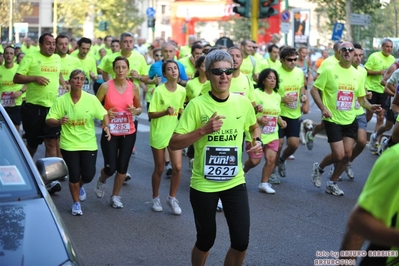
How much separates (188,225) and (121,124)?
60.0 inches

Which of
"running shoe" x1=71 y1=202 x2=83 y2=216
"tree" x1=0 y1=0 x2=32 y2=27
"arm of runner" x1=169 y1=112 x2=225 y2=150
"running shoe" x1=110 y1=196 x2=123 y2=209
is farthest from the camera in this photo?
"tree" x1=0 y1=0 x2=32 y2=27

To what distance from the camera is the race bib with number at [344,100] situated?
32.7 feet

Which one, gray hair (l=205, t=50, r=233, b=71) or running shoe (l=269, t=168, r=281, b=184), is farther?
running shoe (l=269, t=168, r=281, b=184)

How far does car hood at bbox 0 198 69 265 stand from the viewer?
11.9 feet

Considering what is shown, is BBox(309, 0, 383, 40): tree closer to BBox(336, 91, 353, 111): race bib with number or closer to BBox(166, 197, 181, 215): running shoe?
BBox(336, 91, 353, 111): race bib with number

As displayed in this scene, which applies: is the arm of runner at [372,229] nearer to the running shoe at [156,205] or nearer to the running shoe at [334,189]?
the running shoe at [156,205]

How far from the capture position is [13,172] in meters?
4.52

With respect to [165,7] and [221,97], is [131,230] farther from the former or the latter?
[165,7]

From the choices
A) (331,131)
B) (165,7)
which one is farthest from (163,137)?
(165,7)

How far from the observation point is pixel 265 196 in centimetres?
1005

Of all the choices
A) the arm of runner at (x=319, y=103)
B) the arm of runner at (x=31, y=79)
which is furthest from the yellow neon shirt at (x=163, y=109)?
the arm of runner at (x=31, y=79)

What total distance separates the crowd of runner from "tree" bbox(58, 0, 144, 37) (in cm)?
4025

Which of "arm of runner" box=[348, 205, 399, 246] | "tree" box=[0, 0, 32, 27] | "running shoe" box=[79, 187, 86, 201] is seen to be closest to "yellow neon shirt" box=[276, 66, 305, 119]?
"running shoe" box=[79, 187, 86, 201]

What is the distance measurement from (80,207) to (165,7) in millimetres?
108197
